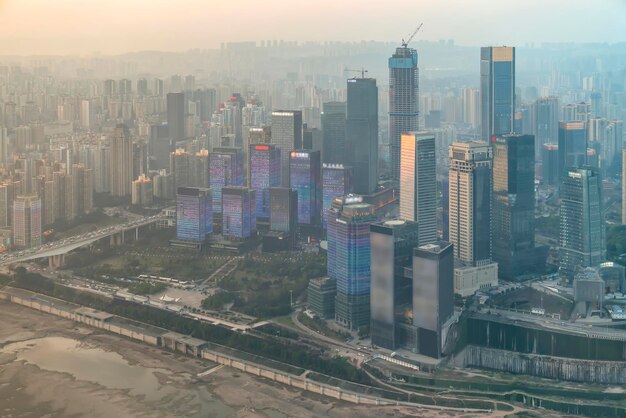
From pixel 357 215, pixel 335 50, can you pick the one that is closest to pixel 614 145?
pixel 335 50

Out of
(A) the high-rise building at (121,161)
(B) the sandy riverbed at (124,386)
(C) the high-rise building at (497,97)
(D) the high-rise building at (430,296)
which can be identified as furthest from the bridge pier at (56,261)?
(C) the high-rise building at (497,97)

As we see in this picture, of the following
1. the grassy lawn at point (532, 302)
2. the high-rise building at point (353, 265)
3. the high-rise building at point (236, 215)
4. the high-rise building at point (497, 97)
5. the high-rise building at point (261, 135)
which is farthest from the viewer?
the high-rise building at point (497, 97)

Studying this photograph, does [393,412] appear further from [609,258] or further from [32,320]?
[609,258]

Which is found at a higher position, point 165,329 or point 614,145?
point 614,145

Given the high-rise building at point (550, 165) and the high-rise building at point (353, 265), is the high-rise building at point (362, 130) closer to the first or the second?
the high-rise building at point (550, 165)

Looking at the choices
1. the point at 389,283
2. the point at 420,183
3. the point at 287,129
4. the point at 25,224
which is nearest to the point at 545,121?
the point at 287,129

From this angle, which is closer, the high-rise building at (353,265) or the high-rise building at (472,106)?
the high-rise building at (353,265)

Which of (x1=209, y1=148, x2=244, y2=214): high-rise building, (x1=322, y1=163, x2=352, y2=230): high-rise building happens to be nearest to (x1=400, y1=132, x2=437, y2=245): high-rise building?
(x1=322, y1=163, x2=352, y2=230): high-rise building
